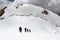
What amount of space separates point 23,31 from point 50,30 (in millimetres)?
337

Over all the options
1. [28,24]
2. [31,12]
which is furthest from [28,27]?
[31,12]

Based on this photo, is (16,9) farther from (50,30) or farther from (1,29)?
(50,30)

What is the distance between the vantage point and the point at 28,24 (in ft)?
5.57

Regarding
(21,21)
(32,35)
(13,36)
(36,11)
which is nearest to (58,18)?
(36,11)

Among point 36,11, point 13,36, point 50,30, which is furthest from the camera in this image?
point 36,11

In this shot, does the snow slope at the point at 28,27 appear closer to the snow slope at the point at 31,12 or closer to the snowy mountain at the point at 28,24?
the snowy mountain at the point at 28,24

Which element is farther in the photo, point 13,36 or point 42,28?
point 42,28

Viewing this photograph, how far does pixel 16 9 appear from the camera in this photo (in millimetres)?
2008

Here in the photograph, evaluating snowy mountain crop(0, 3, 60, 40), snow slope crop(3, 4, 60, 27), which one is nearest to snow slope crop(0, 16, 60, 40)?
snowy mountain crop(0, 3, 60, 40)

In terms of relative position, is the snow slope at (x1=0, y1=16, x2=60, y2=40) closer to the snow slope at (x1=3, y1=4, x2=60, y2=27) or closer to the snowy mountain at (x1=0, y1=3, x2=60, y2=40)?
the snowy mountain at (x1=0, y1=3, x2=60, y2=40)

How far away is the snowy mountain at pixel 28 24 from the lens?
1434 mm

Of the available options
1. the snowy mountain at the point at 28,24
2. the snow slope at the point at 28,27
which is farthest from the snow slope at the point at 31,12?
the snow slope at the point at 28,27

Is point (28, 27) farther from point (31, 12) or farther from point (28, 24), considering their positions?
point (31, 12)

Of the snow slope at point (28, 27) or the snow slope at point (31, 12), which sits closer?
the snow slope at point (28, 27)
